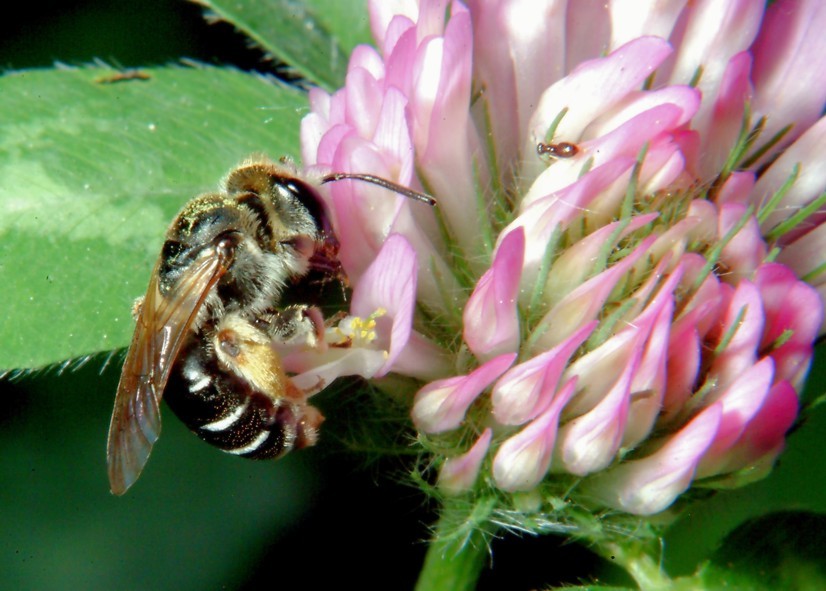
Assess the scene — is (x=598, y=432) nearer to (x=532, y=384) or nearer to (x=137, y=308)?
(x=532, y=384)

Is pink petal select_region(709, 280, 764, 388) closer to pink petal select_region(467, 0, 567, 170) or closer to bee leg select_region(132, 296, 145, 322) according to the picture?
pink petal select_region(467, 0, 567, 170)

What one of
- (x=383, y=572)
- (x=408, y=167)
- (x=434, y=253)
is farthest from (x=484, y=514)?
(x=383, y=572)

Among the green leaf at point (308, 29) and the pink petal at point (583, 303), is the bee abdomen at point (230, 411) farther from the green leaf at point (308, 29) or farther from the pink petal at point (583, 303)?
the green leaf at point (308, 29)

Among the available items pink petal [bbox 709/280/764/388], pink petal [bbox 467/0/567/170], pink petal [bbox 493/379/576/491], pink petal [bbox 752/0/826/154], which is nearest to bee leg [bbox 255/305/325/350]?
pink petal [bbox 493/379/576/491]

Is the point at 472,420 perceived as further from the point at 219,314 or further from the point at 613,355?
the point at 219,314

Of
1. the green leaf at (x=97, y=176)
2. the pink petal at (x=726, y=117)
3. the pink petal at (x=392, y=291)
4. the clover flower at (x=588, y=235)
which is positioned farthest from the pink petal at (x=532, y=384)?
the green leaf at (x=97, y=176)

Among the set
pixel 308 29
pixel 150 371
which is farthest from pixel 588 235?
pixel 308 29
